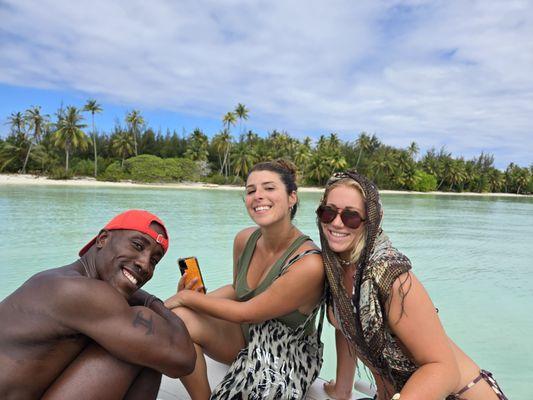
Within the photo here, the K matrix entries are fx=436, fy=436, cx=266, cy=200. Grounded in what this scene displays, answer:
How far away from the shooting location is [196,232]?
1376 centimetres

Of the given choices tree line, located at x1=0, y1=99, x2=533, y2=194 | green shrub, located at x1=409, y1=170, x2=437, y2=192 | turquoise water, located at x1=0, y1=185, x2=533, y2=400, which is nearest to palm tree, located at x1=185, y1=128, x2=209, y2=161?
tree line, located at x1=0, y1=99, x2=533, y2=194

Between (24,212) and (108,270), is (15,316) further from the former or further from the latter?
(24,212)

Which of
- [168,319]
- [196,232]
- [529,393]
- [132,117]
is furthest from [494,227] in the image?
[132,117]

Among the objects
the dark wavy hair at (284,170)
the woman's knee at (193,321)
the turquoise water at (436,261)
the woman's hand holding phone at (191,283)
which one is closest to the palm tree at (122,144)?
the turquoise water at (436,261)

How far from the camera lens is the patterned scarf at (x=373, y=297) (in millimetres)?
1758

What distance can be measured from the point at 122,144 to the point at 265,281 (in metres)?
55.6

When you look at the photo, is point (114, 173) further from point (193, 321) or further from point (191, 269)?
point (193, 321)

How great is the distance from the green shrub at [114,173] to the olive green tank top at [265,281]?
46.8 meters

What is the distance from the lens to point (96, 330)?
1.55 metres

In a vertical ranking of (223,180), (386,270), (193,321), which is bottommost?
(223,180)

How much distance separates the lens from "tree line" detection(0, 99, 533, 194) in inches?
1900

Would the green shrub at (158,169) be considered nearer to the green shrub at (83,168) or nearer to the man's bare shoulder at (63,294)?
the green shrub at (83,168)

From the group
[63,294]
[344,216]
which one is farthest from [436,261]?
[63,294]

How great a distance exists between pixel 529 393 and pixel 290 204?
3876 mm
